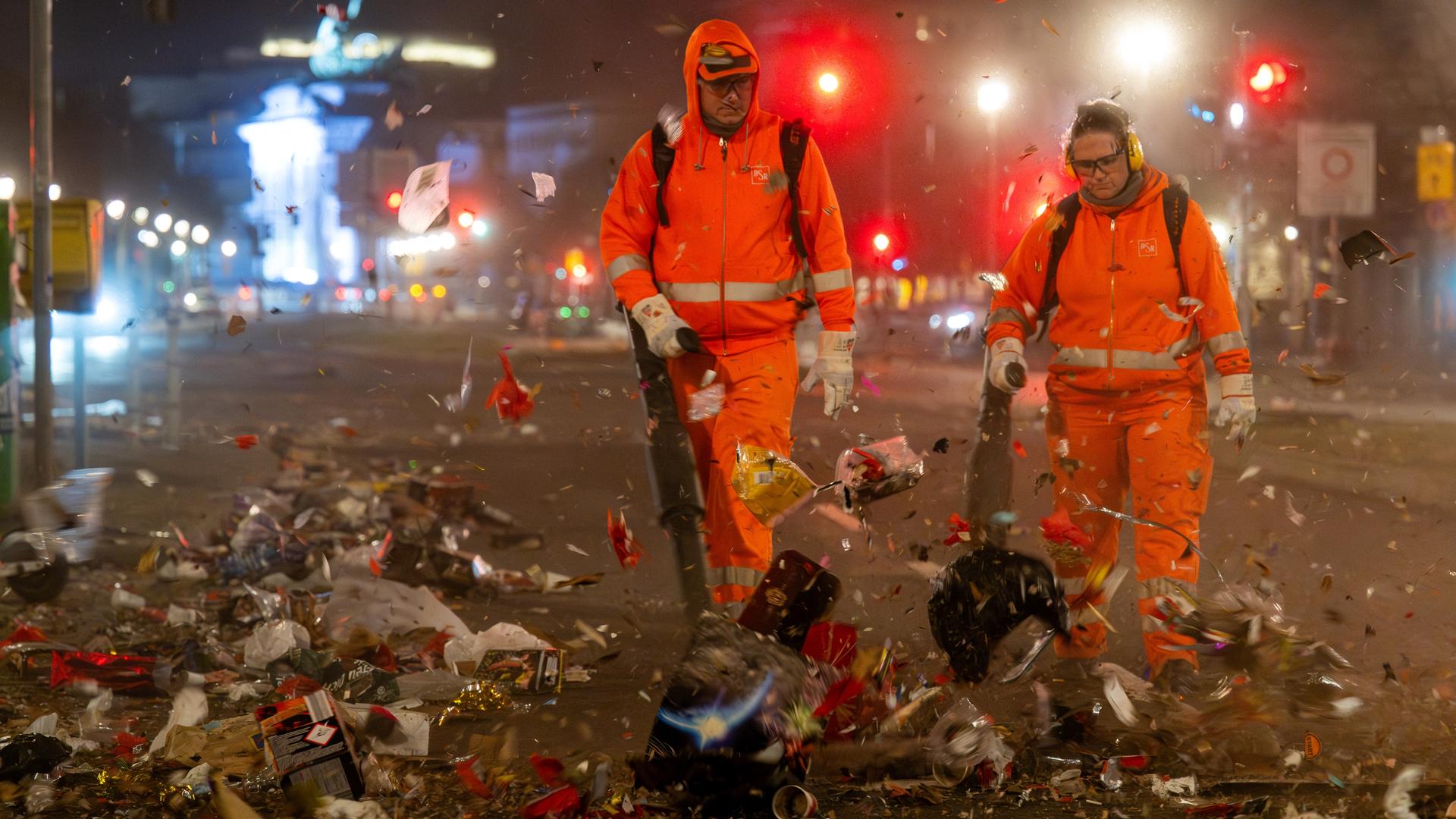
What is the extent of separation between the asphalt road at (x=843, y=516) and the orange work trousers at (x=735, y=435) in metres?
0.45

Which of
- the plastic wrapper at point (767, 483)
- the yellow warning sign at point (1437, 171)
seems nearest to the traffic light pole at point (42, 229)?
the plastic wrapper at point (767, 483)

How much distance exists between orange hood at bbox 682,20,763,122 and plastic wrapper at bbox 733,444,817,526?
1.17 meters

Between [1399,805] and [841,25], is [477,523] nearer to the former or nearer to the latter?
[841,25]

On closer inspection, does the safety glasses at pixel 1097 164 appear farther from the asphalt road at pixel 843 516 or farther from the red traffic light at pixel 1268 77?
the red traffic light at pixel 1268 77

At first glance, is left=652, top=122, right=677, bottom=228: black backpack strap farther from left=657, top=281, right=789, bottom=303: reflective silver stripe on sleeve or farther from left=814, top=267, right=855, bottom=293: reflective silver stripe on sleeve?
left=814, top=267, right=855, bottom=293: reflective silver stripe on sleeve

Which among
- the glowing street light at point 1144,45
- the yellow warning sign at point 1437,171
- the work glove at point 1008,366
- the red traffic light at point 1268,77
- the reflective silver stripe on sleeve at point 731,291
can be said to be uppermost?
the yellow warning sign at point 1437,171

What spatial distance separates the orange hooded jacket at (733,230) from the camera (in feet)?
16.0

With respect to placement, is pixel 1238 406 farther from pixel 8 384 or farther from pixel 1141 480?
pixel 8 384

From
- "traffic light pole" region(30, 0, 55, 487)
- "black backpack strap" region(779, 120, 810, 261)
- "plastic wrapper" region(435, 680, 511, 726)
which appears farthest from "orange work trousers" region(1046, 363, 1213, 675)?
"traffic light pole" region(30, 0, 55, 487)

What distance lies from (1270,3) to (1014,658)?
306 inches

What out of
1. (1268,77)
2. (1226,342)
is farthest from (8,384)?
(1268,77)

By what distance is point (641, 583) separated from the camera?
6.48m

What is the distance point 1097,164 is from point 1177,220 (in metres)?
0.33

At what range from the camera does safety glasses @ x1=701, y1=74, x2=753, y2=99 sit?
15.7 feet
